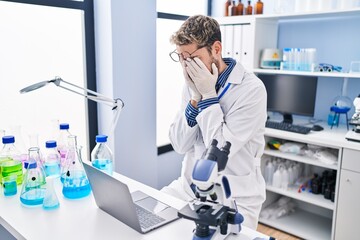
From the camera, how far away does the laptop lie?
112 centimetres

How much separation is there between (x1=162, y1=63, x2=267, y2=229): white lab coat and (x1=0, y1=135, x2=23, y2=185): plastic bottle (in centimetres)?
79

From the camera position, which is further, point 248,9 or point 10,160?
point 248,9

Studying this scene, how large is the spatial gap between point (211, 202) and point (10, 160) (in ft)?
3.20

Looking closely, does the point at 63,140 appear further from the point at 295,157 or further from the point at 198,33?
the point at 295,157

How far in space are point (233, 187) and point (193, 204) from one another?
581 mm

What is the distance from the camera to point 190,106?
5.38 feet

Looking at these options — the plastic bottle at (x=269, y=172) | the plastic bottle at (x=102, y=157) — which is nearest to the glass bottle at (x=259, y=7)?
the plastic bottle at (x=269, y=172)

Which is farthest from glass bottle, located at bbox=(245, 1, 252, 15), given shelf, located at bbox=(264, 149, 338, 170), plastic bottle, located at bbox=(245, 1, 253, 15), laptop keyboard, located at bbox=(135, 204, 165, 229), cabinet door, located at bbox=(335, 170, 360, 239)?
laptop keyboard, located at bbox=(135, 204, 165, 229)

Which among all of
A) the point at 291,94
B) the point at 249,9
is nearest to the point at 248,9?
the point at 249,9

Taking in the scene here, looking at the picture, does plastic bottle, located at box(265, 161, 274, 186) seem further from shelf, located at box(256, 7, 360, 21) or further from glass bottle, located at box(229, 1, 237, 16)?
glass bottle, located at box(229, 1, 237, 16)

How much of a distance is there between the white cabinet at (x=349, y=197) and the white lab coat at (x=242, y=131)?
0.93 meters

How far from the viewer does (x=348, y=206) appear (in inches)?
88.7

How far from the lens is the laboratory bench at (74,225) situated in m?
1.13

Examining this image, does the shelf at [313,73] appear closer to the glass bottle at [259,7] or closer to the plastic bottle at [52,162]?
the glass bottle at [259,7]
